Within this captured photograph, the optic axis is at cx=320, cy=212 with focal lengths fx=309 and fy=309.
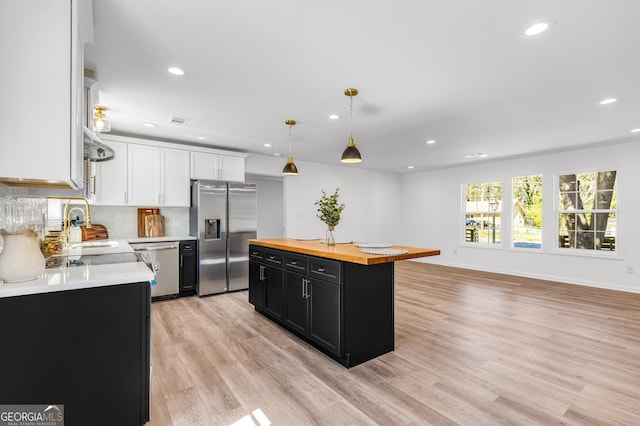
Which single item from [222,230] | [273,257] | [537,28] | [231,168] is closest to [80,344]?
[273,257]

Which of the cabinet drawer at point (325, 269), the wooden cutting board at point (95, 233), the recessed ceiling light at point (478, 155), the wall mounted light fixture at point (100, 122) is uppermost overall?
the recessed ceiling light at point (478, 155)

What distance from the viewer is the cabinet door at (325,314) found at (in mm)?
2572

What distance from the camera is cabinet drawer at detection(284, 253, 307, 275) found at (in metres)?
2.96

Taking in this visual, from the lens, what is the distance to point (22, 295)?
4.75 ft

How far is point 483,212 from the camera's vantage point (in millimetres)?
7148

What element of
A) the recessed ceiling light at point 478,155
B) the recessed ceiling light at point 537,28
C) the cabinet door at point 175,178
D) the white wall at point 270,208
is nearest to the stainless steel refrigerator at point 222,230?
the cabinet door at point 175,178

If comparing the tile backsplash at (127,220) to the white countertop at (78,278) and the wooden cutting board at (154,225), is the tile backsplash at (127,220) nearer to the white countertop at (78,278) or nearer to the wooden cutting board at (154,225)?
the wooden cutting board at (154,225)

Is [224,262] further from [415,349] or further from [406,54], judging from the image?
[406,54]

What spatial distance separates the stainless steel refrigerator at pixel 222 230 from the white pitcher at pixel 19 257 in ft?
10.4

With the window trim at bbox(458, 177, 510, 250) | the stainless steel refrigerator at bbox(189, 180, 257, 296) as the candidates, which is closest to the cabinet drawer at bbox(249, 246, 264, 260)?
the stainless steel refrigerator at bbox(189, 180, 257, 296)

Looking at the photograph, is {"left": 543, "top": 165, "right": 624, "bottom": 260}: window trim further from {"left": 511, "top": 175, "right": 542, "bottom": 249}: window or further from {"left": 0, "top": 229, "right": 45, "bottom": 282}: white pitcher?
{"left": 0, "top": 229, "right": 45, "bottom": 282}: white pitcher

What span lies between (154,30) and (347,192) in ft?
19.6

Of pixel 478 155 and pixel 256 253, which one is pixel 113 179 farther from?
pixel 478 155

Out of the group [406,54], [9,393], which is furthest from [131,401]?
[406,54]
